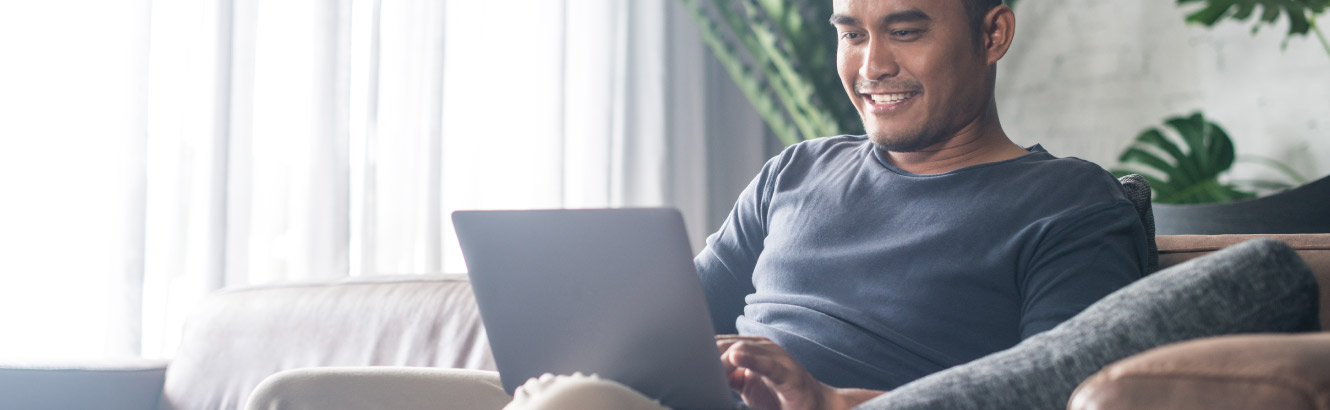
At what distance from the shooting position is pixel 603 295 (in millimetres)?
845

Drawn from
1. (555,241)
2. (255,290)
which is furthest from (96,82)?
(555,241)

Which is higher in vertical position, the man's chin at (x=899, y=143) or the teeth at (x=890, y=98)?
the teeth at (x=890, y=98)

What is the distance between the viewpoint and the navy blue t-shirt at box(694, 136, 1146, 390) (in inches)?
40.3

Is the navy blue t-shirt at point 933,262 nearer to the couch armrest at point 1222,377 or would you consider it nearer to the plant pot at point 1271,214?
the couch armrest at point 1222,377

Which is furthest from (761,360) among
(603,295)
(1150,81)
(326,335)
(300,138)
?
(1150,81)

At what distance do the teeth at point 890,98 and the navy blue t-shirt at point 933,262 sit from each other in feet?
0.22

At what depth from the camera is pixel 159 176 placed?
2.02 m

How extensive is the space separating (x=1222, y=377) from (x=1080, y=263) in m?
0.51

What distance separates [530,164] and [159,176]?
94cm

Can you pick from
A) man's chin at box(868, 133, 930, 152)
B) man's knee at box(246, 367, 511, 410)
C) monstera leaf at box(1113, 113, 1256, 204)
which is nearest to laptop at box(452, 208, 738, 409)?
man's knee at box(246, 367, 511, 410)

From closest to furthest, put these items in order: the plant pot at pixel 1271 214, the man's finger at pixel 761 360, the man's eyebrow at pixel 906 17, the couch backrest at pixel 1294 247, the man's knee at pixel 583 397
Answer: the man's knee at pixel 583 397
the man's finger at pixel 761 360
the couch backrest at pixel 1294 247
the man's eyebrow at pixel 906 17
the plant pot at pixel 1271 214

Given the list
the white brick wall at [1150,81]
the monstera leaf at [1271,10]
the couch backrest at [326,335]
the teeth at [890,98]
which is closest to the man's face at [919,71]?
the teeth at [890,98]

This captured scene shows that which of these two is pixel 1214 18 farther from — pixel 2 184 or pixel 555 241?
pixel 2 184

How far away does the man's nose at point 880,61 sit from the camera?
1.25 metres
